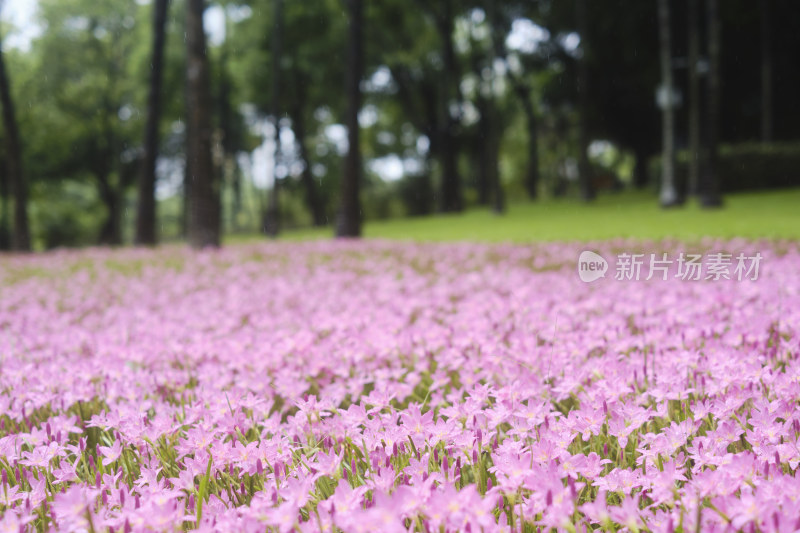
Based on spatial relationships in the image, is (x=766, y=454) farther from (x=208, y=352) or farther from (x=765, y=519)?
(x=208, y=352)

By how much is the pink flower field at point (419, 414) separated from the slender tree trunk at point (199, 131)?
862 cm

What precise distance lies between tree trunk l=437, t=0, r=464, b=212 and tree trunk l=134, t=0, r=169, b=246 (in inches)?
649

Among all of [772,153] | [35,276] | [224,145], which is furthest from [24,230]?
[772,153]

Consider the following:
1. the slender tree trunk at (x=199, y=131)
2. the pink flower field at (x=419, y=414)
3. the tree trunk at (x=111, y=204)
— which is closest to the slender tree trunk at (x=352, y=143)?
the slender tree trunk at (x=199, y=131)

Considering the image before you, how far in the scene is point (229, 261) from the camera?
10555mm

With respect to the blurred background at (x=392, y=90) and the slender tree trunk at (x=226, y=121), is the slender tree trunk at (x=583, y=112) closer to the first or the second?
the blurred background at (x=392, y=90)

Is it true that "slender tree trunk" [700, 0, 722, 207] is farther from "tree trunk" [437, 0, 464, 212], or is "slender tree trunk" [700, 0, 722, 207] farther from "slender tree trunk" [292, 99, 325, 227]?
"slender tree trunk" [292, 99, 325, 227]

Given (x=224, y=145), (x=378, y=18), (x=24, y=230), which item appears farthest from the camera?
(x=224, y=145)

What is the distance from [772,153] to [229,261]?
2476 centimetres

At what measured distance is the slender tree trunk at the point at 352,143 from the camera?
695 inches

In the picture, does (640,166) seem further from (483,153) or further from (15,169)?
(15,169)

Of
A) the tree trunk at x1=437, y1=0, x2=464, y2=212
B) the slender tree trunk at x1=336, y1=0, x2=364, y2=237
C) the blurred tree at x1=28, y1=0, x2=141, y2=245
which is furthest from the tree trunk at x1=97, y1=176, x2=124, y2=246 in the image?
the slender tree trunk at x1=336, y1=0, x2=364, y2=237

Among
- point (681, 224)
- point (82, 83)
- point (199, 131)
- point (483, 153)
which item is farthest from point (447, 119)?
point (82, 83)

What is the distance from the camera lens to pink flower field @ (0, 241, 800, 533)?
1359 millimetres
